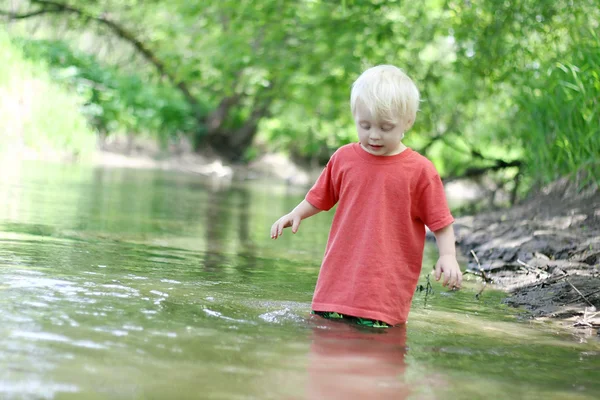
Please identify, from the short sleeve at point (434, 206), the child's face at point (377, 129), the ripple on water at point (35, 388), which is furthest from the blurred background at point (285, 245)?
the child's face at point (377, 129)

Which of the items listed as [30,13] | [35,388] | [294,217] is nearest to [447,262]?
[294,217]

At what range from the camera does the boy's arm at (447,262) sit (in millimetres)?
3043

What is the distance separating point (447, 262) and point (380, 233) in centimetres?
28

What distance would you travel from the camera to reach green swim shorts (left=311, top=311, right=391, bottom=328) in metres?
3.07

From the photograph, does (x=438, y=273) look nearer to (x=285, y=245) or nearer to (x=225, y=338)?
(x=225, y=338)

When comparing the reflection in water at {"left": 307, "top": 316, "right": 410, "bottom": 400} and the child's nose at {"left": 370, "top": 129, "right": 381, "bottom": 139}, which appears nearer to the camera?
the reflection in water at {"left": 307, "top": 316, "right": 410, "bottom": 400}

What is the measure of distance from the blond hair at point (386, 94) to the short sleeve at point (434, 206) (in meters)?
0.28

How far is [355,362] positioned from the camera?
2.34 m

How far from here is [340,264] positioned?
125 inches

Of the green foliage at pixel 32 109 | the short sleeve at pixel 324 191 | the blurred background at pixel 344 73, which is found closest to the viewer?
the short sleeve at pixel 324 191

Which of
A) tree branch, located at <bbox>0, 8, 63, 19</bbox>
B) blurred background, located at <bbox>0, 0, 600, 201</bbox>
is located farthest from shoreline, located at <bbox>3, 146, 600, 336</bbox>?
tree branch, located at <bbox>0, 8, 63, 19</bbox>

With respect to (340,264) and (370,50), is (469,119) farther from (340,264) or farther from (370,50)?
(340,264)

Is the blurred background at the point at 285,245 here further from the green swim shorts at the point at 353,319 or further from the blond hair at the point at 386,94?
the blond hair at the point at 386,94

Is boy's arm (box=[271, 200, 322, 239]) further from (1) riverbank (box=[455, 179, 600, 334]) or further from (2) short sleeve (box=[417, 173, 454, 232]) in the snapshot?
(1) riverbank (box=[455, 179, 600, 334])
